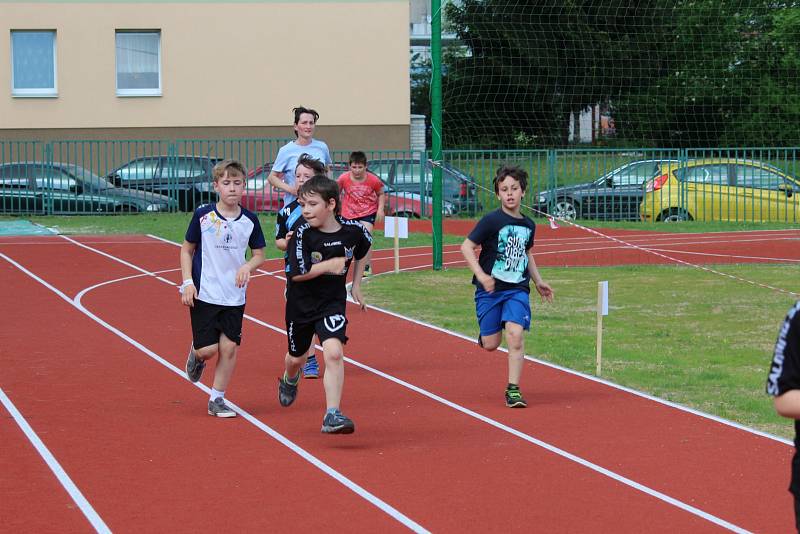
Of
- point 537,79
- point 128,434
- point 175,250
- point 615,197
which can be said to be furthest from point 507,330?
point 615,197

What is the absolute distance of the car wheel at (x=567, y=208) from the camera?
27797 millimetres

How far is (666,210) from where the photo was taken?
1081 inches

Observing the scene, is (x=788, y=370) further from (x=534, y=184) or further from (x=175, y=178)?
(x=175, y=178)

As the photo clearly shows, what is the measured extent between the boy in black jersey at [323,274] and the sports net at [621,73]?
15.7 metres

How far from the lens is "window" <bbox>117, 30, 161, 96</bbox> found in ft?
118

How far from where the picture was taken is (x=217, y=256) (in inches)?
324

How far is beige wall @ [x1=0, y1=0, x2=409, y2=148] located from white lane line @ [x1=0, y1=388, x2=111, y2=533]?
27.7 meters

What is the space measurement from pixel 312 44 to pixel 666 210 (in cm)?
1280

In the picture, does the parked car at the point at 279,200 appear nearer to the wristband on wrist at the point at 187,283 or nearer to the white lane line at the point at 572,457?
the white lane line at the point at 572,457

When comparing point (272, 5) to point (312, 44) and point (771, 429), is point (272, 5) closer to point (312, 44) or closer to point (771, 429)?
point (312, 44)

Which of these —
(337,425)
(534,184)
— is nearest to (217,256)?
(337,425)

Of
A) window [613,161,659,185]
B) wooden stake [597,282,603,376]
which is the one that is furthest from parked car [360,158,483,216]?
wooden stake [597,282,603,376]

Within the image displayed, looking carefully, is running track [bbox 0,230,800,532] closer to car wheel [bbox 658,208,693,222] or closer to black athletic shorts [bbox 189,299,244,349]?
black athletic shorts [bbox 189,299,244,349]

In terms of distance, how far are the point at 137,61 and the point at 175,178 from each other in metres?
8.08
